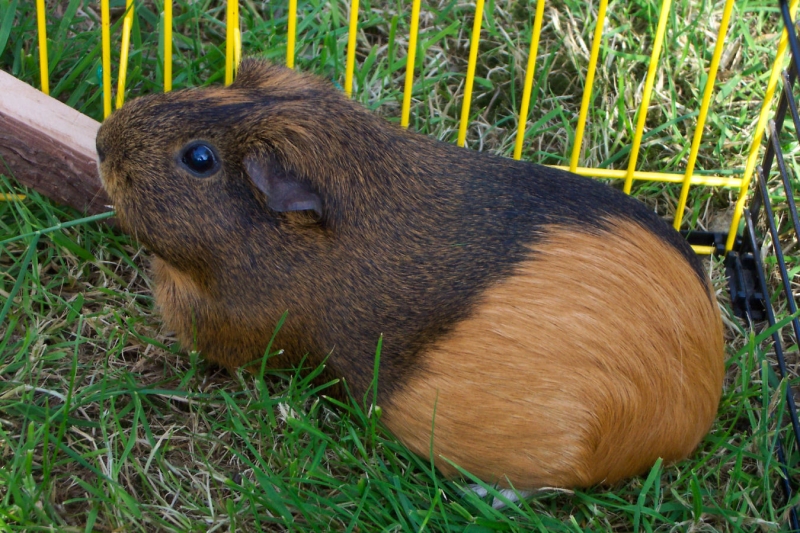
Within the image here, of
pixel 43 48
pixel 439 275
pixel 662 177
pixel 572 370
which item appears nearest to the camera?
pixel 572 370

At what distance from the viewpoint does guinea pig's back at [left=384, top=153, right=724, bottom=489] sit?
95.5 inches

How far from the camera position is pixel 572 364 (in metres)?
2.42

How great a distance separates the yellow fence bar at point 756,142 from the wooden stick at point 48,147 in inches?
101

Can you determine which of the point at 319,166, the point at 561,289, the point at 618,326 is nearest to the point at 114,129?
the point at 319,166

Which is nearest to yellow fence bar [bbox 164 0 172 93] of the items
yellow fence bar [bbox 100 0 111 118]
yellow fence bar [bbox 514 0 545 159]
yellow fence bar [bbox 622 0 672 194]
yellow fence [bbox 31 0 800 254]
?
yellow fence [bbox 31 0 800 254]

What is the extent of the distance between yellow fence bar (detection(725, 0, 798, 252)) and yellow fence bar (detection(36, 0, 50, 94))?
2829 millimetres

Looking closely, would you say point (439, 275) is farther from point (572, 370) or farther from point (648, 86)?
point (648, 86)

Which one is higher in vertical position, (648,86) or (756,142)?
(648,86)

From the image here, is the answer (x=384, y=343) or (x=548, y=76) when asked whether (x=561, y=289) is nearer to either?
(x=384, y=343)

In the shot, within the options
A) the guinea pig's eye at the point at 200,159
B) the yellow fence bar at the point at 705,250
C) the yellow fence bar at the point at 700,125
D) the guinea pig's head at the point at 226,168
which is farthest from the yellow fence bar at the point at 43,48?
the yellow fence bar at the point at 705,250

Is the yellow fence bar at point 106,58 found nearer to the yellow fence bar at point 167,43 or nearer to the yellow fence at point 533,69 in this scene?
the yellow fence at point 533,69

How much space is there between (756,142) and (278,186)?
1988mm

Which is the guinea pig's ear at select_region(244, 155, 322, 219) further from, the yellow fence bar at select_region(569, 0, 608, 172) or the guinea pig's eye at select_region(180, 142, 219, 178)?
the yellow fence bar at select_region(569, 0, 608, 172)

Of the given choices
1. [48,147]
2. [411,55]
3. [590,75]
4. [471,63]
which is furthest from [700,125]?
[48,147]
